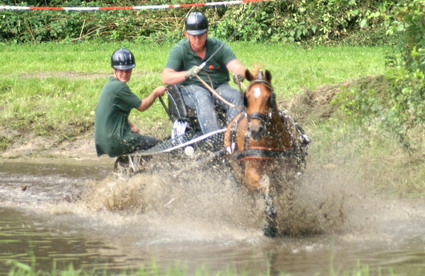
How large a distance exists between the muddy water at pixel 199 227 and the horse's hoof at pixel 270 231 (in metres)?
0.05

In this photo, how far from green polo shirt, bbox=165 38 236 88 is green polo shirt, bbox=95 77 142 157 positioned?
60 centimetres

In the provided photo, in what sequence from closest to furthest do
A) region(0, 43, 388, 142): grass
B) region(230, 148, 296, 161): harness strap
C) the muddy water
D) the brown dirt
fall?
1. the muddy water
2. region(230, 148, 296, 161): harness strap
3. the brown dirt
4. region(0, 43, 388, 142): grass

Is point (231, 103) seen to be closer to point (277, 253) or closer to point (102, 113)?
point (102, 113)

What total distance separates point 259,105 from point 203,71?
256 centimetres

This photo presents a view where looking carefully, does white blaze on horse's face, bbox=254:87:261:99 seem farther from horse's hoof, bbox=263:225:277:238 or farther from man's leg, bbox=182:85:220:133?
man's leg, bbox=182:85:220:133

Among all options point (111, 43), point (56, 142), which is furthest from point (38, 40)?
point (56, 142)

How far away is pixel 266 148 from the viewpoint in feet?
27.4

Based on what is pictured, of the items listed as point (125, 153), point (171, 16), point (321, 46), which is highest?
point (171, 16)

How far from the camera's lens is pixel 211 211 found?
31.5 ft

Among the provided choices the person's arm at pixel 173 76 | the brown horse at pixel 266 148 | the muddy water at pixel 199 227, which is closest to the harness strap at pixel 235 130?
the brown horse at pixel 266 148

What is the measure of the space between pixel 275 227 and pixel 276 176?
18.5 inches

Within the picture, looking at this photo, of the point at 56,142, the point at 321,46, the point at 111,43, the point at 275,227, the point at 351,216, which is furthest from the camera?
the point at 111,43

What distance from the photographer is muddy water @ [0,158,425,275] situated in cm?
744

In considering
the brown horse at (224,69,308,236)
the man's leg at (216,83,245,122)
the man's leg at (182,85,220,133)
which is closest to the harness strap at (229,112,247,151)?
the brown horse at (224,69,308,236)
